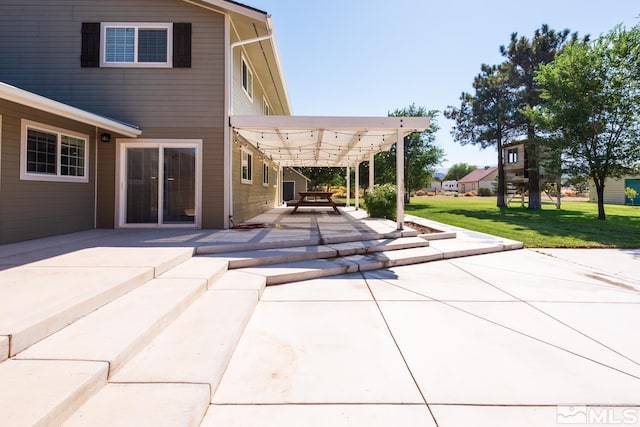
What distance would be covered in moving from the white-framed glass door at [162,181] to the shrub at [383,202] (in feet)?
18.5

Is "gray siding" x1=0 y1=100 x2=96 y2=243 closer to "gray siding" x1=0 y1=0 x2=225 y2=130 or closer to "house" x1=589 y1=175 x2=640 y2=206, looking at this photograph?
"gray siding" x1=0 y1=0 x2=225 y2=130

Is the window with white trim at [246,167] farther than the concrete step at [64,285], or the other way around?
the window with white trim at [246,167]

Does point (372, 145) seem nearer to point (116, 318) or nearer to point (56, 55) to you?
point (56, 55)

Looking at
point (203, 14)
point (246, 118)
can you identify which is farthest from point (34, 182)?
point (203, 14)

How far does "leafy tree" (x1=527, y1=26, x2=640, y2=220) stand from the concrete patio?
36.3 feet

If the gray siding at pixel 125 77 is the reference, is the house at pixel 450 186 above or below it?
above

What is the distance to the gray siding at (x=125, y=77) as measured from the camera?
7.13 metres

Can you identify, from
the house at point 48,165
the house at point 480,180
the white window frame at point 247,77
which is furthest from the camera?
the house at point 480,180

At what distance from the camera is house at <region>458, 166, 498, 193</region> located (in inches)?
2180

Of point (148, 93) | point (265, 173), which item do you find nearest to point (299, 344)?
point (148, 93)

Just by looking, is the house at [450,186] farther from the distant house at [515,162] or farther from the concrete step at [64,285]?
the concrete step at [64,285]

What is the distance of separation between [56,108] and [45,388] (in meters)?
4.93

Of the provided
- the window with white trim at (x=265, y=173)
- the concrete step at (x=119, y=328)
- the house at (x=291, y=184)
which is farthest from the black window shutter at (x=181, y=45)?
the house at (x=291, y=184)

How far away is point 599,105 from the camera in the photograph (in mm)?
12688
